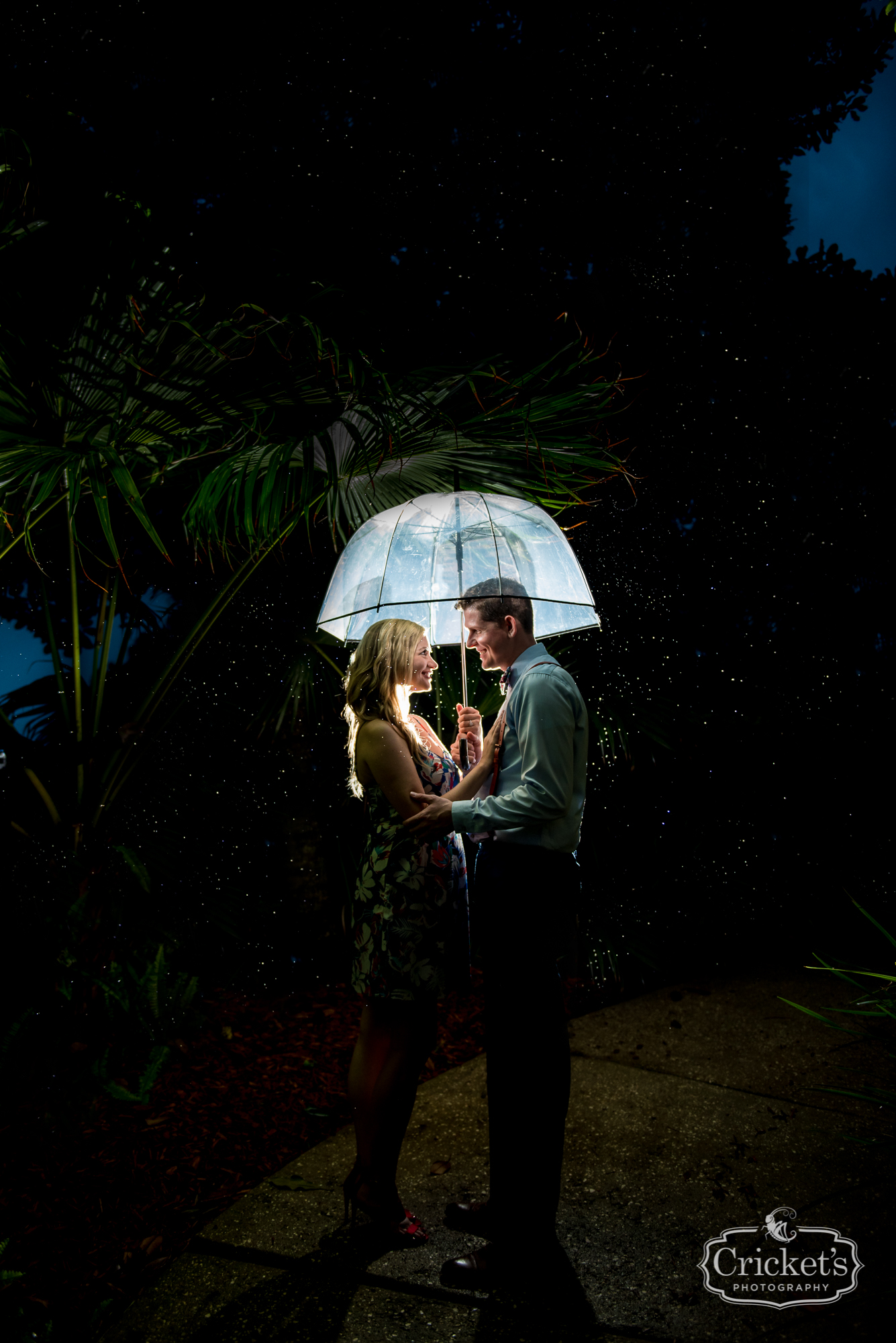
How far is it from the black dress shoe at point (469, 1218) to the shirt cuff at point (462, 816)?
120 cm

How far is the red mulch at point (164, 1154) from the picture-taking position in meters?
2.57

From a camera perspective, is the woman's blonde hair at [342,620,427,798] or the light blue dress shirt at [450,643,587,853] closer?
the light blue dress shirt at [450,643,587,853]

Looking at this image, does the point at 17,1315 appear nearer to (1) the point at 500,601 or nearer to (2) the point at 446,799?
(2) the point at 446,799

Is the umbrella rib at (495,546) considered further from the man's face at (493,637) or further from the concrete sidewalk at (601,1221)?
the concrete sidewalk at (601,1221)

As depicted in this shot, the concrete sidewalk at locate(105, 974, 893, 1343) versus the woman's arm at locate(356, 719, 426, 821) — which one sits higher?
the woman's arm at locate(356, 719, 426, 821)

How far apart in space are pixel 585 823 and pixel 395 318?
3.21 m

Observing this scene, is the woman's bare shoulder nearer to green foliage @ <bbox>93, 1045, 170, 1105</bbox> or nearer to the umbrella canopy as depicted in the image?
the umbrella canopy

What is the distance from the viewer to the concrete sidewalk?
2.19 metres

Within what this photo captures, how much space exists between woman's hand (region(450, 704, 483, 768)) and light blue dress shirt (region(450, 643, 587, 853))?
379 millimetres

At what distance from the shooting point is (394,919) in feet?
8.36

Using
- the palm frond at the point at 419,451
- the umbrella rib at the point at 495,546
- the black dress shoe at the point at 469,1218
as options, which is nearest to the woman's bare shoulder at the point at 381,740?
the umbrella rib at the point at 495,546

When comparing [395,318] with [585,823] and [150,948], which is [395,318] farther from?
[150,948]
